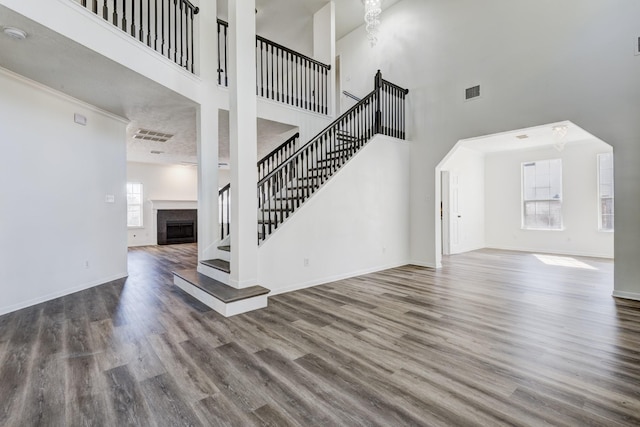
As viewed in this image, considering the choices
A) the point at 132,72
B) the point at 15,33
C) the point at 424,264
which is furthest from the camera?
the point at 424,264

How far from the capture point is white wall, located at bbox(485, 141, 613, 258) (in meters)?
6.94

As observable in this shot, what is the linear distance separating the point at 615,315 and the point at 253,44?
5.11 metres

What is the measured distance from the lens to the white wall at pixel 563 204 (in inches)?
273

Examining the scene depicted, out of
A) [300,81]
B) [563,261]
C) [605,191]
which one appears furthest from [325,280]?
[605,191]

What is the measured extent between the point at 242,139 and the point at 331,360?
2582 millimetres

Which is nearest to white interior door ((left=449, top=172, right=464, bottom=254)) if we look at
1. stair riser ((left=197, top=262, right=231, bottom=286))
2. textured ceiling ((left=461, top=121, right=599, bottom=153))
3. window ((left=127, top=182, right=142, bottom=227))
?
textured ceiling ((left=461, top=121, right=599, bottom=153))

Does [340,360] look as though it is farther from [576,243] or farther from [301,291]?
[576,243]

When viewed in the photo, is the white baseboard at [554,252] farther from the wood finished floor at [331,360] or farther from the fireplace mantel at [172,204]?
the fireplace mantel at [172,204]

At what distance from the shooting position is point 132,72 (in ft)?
10.9

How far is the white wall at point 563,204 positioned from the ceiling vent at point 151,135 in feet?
28.7

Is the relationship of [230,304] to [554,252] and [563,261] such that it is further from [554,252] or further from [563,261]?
[554,252]

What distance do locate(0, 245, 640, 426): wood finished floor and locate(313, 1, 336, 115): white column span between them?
472 cm

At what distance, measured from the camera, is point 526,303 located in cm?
354

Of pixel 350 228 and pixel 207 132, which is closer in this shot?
pixel 207 132
